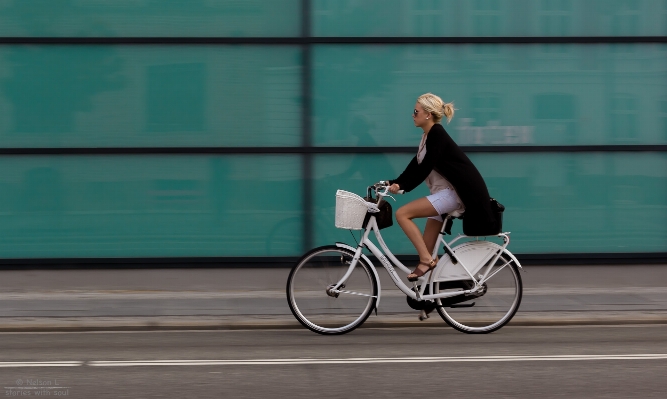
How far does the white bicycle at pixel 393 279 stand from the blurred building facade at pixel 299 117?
3378 millimetres

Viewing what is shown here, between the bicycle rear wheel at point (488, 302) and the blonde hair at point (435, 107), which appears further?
the bicycle rear wheel at point (488, 302)

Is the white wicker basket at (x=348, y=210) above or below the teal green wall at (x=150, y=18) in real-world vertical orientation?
below

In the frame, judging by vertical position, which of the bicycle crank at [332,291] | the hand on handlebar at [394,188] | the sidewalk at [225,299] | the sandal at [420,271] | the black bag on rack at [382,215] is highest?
the hand on handlebar at [394,188]

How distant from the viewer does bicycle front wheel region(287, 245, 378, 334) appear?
7645 mm

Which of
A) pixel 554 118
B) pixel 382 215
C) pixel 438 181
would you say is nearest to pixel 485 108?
pixel 554 118

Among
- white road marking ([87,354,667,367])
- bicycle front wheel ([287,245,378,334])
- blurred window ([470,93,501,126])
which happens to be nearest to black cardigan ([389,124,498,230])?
bicycle front wheel ([287,245,378,334])

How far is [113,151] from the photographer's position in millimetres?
11055

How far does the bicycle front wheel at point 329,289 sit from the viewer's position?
7.64 meters

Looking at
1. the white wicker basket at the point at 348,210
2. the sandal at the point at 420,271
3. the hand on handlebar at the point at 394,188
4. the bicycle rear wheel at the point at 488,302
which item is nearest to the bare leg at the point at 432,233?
the sandal at the point at 420,271

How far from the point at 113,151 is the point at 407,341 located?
16.3 ft

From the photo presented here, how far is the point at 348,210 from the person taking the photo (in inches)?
295

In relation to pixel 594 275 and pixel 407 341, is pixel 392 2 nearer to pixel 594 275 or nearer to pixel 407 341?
pixel 594 275

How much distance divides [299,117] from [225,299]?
258cm

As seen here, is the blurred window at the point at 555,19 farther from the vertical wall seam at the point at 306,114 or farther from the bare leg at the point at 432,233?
the bare leg at the point at 432,233
